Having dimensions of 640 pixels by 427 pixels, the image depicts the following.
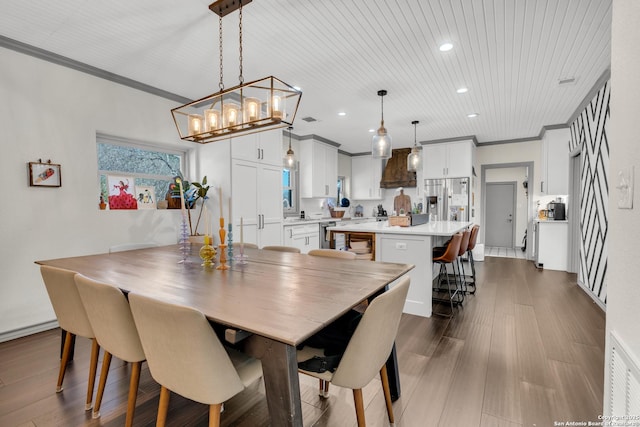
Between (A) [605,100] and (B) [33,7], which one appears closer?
(B) [33,7]

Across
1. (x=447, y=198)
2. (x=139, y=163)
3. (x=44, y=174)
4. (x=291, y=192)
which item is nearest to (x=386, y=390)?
(x=44, y=174)

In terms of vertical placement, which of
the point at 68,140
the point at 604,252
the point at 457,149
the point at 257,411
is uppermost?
the point at 457,149

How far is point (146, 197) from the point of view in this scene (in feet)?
12.4

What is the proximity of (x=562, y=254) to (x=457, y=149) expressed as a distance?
267 centimetres

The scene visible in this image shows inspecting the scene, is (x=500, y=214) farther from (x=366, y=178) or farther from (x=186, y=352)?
(x=186, y=352)

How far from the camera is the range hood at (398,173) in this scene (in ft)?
23.6

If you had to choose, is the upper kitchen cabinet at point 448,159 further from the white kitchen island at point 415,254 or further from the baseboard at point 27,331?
the baseboard at point 27,331

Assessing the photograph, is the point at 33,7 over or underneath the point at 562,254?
over

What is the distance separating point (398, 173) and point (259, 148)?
13.4ft

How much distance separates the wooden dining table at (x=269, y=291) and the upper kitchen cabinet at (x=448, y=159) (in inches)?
202

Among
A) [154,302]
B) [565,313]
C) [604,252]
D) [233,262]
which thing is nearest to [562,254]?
[604,252]

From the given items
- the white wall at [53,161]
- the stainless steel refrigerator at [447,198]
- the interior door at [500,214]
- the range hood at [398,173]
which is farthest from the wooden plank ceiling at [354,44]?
the interior door at [500,214]

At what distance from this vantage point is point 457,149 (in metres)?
6.28

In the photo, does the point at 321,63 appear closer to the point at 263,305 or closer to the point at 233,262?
the point at 233,262
